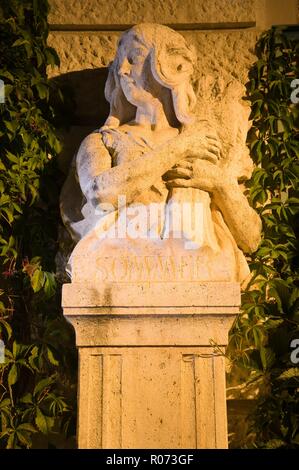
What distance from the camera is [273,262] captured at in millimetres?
2641

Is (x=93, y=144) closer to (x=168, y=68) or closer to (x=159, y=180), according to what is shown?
(x=159, y=180)

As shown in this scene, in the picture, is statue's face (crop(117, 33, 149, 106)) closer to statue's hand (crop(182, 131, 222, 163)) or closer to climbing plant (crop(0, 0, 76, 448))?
statue's hand (crop(182, 131, 222, 163))

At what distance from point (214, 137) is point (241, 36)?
1015 mm

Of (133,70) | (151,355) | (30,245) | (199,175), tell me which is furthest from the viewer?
(30,245)

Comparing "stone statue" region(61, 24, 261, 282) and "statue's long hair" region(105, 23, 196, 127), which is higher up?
"statue's long hair" region(105, 23, 196, 127)

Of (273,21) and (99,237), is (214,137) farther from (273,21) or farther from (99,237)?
(273,21)

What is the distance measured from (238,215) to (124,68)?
2.65 feet

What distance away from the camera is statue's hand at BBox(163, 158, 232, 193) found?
2186 mm

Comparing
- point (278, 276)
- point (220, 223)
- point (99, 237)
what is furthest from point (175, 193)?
point (278, 276)

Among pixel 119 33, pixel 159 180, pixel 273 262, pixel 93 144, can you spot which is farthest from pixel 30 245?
pixel 119 33

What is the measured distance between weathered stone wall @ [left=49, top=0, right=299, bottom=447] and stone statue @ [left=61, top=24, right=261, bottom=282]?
1.50 feet

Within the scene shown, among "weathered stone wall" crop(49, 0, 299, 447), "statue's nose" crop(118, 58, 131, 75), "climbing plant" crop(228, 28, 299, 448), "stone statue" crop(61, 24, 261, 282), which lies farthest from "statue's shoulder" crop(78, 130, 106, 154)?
"climbing plant" crop(228, 28, 299, 448)

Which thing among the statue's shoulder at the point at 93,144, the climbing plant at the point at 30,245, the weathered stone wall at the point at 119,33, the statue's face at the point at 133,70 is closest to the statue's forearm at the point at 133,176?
the statue's shoulder at the point at 93,144

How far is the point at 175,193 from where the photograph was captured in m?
2.21
